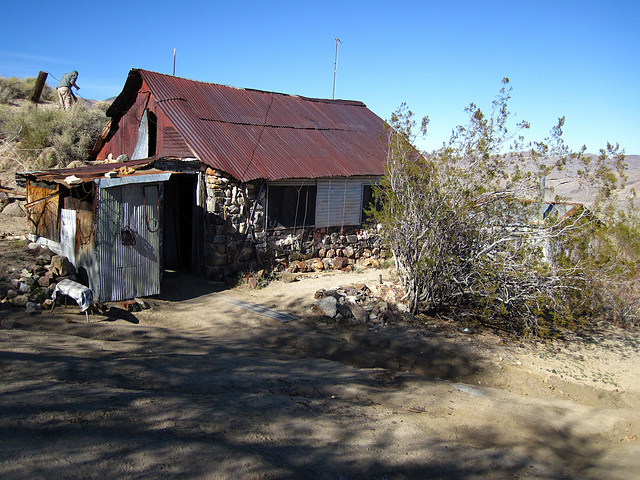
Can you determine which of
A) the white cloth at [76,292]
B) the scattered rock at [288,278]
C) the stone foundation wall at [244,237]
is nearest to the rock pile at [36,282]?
the white cloth at [76,292]

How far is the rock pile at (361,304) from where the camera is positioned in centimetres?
945

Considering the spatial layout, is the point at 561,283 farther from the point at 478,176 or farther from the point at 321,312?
Result: the point at 321,312

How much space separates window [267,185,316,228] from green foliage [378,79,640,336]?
345 cm

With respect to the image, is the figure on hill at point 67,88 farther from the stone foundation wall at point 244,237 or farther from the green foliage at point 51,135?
the stone foundation wall at point 244,237

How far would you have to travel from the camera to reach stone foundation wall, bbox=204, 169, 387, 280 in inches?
434

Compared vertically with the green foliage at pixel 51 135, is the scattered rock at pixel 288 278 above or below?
below

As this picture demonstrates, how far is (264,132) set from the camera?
13.6 meters

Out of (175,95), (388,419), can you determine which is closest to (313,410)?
(388,419)

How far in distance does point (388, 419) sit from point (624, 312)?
26.7 feet

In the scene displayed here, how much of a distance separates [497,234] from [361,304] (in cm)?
320

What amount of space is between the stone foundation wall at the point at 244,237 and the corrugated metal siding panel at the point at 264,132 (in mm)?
479

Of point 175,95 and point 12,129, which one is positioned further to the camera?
point 12,129

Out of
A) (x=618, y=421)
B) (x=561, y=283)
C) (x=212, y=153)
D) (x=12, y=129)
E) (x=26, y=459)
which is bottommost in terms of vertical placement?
(x=618, y=421)

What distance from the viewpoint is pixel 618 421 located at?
603cm
